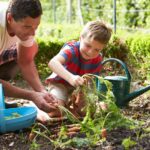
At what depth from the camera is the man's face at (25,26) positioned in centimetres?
297

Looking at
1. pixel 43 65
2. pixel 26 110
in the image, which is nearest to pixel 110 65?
pixel 43 65

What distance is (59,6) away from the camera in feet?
50.3

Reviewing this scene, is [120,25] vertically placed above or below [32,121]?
below

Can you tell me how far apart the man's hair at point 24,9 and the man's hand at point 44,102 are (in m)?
0.54

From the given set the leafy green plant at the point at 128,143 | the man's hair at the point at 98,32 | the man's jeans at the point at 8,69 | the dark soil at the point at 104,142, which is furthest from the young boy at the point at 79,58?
the leafy green plant at the point at 128,143

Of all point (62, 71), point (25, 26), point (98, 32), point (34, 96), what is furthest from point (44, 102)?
point (98, 32)

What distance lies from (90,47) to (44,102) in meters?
0.65

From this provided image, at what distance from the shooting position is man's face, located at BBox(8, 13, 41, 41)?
297 centimetres

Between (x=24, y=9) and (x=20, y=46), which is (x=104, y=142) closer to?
(x=24, y=9)

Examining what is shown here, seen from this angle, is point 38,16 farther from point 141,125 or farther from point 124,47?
point 124,47

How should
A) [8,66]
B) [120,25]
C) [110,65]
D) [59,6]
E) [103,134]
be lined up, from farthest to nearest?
1. [59,6]
2. [120,25]
3. [110,65]
4. [8,66]
5. [103,134]

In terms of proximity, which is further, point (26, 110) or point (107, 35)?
point (107, 35)

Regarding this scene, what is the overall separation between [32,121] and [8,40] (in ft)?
2.21

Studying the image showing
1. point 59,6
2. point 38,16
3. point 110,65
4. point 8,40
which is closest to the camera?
point 38,16
